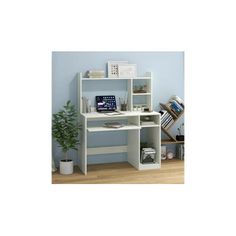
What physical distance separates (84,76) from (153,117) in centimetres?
98

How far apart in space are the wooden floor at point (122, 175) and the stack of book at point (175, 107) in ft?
2.20

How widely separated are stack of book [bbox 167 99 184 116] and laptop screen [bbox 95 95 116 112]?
0.76 m

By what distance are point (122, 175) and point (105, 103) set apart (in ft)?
2.92

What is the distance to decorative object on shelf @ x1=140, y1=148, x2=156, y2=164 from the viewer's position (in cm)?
502

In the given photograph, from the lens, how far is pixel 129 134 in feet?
17.2

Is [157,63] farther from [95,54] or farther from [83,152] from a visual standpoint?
[83,152]

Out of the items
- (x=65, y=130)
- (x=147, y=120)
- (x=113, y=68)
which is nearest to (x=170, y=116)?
(x=147, y=120)

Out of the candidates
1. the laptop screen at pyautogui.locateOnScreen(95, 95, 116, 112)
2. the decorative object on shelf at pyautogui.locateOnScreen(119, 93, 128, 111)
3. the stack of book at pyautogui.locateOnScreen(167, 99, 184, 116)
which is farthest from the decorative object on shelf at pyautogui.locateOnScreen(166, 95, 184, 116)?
the laptop screen at pyautogui.locateOnScreen(95, 95, 116, 112)

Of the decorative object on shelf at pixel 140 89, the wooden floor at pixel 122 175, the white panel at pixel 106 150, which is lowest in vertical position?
the wooden floor at pixel 122 175

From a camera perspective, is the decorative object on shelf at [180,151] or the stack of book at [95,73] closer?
the stack of book at [95,73]

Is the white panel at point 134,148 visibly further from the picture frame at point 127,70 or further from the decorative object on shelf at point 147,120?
the picture frame at point 127,70

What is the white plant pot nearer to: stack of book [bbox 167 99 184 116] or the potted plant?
the potted plant

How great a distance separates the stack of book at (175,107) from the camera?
5.33 meters

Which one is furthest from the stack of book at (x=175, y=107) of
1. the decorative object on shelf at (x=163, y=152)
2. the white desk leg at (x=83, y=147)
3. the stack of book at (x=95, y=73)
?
the white desk leg at (x=83, y=147)
